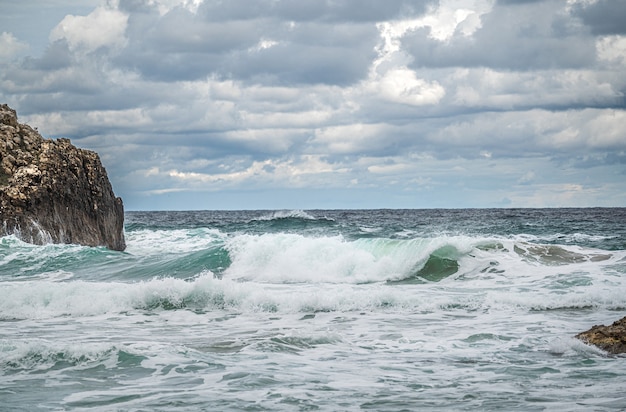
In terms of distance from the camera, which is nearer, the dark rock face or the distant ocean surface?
the distant ocean surface

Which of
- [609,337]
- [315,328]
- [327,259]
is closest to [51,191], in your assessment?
[327,259]

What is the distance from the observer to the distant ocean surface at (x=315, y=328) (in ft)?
26.6

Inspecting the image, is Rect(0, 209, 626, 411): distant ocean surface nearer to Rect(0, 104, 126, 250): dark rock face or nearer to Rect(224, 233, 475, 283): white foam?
Rect(224, 233, 475, 283): white foam

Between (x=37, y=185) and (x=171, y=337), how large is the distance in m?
15.8

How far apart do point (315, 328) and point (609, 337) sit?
5.00 m

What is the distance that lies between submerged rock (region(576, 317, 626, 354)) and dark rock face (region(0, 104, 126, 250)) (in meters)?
20.8

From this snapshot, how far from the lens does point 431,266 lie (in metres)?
20.7

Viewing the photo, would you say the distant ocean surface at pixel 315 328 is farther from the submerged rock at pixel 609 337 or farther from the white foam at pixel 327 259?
the submerged rock at pixel 609 337

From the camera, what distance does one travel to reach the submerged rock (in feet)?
31.4

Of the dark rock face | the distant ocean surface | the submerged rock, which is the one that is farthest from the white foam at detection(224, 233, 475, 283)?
the submerged rock

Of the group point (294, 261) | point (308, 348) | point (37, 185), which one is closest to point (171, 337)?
point (308, 348)

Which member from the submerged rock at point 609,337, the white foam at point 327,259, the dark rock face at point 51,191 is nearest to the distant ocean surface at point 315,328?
the white foam at point 327,259

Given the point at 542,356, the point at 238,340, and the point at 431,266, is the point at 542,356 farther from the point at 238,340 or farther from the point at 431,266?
the point at 431,266

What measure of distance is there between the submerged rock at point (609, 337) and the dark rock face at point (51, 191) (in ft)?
68.1
